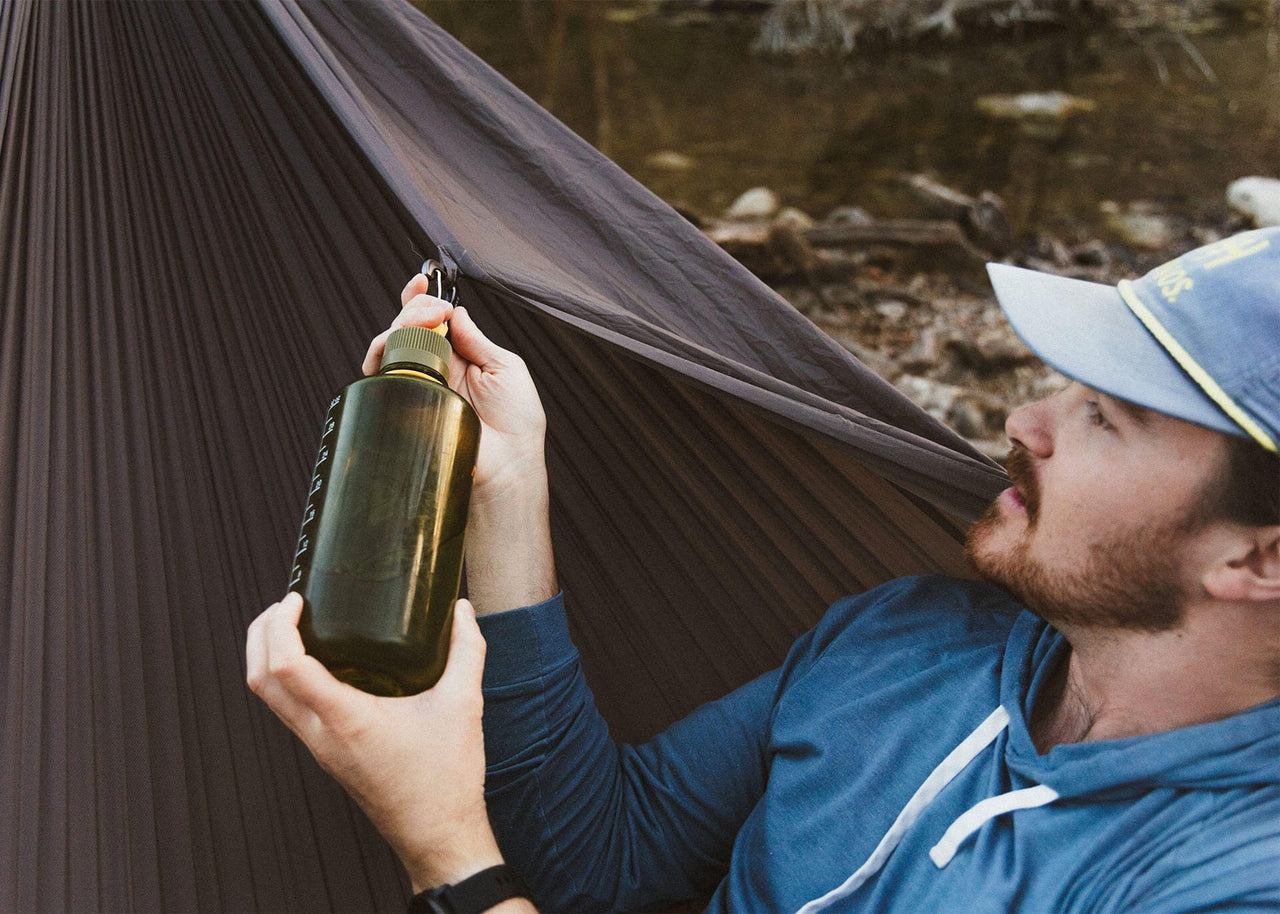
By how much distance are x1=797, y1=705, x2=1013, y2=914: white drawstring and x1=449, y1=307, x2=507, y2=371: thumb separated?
1.91 ft

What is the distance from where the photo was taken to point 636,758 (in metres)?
1.17

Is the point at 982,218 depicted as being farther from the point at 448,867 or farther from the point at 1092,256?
the point at 448,867

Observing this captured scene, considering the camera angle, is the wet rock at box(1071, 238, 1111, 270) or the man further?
the wet rock at box(1071, 238, 1111, 270)

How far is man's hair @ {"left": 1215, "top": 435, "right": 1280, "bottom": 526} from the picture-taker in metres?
0.85

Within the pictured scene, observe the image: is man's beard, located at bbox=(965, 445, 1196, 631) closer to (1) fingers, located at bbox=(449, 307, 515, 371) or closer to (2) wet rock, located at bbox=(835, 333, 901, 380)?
(1) fingers, located at bbox=(449, 307, 515, 371)

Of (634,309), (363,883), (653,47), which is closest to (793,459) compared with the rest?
(634,309)

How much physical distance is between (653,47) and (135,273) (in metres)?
8.39

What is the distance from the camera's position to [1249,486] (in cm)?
86

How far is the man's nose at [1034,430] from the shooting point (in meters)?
1.00

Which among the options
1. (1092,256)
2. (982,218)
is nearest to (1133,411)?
(982,218)

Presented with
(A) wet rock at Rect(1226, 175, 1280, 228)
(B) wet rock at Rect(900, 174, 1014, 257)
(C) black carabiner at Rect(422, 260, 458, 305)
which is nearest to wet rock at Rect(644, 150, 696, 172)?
(B) wet rock at Rect(900, 174, 1014, 257)

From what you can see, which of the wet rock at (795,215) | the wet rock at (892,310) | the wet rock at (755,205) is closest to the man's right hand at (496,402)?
the wet rock at (892,310)

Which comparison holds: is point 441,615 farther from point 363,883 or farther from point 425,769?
point 363,883

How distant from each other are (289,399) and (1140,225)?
5734mm
